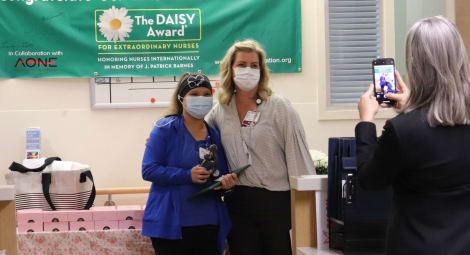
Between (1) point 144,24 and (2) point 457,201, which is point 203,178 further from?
(1) point 144,24

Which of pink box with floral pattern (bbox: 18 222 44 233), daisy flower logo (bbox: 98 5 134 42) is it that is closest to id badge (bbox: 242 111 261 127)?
pink box with floral pattern (bbox: 18 222 44 233)

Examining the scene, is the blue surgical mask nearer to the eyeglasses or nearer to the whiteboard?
the eyeglasses

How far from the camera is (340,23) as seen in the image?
497 centimetres

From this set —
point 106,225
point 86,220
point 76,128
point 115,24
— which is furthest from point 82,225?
point 115,24

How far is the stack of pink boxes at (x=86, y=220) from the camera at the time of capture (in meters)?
3.87

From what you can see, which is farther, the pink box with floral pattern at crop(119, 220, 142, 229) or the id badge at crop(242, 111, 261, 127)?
→ the pink box with floral pattern at crop(119, 220, 142, 229)

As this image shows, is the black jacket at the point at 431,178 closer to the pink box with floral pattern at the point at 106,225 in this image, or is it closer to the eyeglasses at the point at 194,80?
the eyeglasses at the point at 194,80

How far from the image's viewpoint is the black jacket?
158 cm

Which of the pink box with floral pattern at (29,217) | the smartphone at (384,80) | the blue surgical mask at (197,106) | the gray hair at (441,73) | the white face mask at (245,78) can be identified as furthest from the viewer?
the pink box with floral pattern at (29,217)

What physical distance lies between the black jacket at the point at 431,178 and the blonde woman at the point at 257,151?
57.1 inches

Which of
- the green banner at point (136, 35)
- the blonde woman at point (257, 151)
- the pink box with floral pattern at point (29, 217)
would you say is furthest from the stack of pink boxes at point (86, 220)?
the green banner at point (136, 35)

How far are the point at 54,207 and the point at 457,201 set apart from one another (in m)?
3.03

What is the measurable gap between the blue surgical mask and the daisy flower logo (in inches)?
74.1

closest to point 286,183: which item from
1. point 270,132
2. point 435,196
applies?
point 270,132
